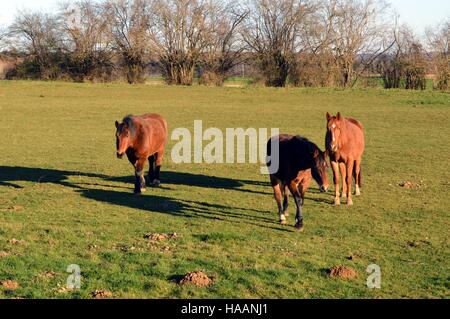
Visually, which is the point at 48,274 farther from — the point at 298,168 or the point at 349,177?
the point at 349,177

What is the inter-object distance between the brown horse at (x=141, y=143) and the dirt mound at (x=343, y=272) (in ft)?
15.6

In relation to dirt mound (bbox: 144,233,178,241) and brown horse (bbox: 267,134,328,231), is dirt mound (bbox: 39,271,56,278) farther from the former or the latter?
brown horse (bbox: 267,134,328,231)

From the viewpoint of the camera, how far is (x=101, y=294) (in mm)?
5496

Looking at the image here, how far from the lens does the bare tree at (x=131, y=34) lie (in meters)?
42.8

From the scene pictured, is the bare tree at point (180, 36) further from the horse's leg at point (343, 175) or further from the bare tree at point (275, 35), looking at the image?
the horse's leg at point (343, 175)

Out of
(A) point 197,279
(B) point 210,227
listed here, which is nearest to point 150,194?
(B) point 210,227

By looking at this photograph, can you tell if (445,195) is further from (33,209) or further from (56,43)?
(56,43)

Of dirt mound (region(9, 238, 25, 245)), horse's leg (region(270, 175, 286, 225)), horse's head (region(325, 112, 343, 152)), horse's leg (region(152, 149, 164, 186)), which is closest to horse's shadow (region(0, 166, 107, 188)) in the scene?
horse's leg (region(152, 149, 164, 186))

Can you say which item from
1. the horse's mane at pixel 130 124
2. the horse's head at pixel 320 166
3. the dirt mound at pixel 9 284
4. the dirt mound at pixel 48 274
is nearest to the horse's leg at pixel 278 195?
the horse's head at pixel 320 166

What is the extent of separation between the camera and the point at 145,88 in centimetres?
3319

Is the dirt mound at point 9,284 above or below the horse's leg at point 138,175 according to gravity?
below

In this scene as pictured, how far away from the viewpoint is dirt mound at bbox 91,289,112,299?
17.9ft

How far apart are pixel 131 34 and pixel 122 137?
118 ft

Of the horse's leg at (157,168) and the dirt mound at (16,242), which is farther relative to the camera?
the horse's leg at (157,168)
